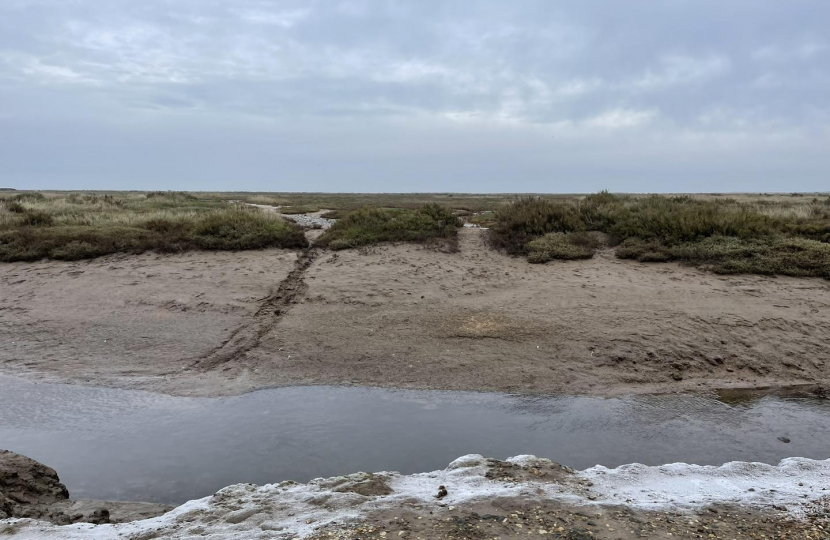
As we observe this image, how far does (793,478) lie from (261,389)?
6663 millimetres

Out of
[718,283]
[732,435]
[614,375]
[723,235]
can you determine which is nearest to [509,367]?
[614,375]

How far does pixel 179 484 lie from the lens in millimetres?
5734

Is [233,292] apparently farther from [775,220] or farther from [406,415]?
[775,220]

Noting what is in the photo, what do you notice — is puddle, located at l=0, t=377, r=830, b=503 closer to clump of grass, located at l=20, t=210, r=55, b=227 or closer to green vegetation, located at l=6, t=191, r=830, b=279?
green vegetation, located at l=6, t=191, r=830, b=279

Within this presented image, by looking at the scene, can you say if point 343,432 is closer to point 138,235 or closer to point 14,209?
point 138,235

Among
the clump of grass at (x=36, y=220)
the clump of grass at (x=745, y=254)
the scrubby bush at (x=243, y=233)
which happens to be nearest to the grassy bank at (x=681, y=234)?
the clump of grass at (x=745, y=254)

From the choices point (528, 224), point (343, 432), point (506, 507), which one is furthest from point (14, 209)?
point (506, 507)

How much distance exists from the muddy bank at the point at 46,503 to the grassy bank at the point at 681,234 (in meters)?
11.6

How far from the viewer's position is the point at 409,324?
11.3m

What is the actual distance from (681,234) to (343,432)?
1188cm

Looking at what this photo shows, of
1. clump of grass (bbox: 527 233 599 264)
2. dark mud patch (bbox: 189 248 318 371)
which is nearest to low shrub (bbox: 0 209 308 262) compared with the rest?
dark mud patch (bbox: 189 248 318 371)

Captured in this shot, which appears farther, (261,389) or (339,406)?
(261,389)

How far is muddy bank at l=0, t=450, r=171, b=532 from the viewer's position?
4.92 metres

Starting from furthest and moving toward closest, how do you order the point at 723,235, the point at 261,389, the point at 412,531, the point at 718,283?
the point at 723,235 < the point at 718,283 < the point at 261,389 < the point at 412,531
